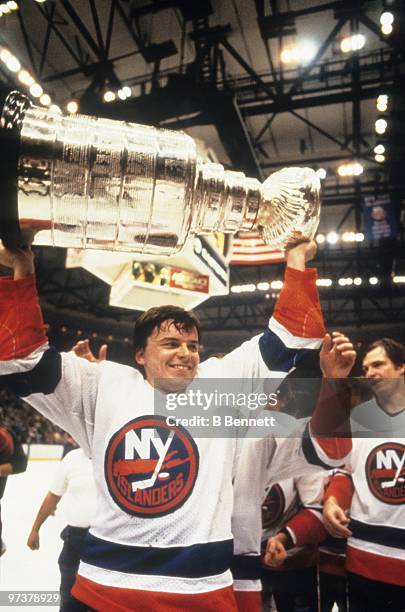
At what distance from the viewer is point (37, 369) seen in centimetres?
116

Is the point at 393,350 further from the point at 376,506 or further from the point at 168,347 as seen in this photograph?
the point at 168,347

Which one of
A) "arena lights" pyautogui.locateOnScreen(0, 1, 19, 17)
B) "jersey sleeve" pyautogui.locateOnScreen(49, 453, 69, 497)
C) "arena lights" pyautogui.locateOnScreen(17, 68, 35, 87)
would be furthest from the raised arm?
"arena lights" pyautogui.locateOnScreen(17, 68, 35, 87)

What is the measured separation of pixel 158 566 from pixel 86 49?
605cm

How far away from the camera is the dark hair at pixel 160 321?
57.7 inches

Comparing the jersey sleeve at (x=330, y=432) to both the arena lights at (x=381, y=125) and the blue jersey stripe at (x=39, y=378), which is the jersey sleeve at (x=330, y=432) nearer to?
the blue jersey stripe at (x=39, y=378)

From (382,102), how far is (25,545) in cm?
569

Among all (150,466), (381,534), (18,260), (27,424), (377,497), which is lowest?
(27,424)

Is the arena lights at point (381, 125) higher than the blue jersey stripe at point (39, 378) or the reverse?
higher

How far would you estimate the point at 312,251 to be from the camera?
1.24m

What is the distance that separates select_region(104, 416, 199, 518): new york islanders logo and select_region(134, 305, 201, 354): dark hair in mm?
289

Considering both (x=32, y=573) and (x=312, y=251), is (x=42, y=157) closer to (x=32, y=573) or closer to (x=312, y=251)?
(x=312, y=251)

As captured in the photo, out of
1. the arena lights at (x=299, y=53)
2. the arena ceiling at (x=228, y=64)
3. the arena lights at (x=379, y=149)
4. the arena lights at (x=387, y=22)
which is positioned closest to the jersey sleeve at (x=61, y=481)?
the arena ceiling at (x=228, y=64)

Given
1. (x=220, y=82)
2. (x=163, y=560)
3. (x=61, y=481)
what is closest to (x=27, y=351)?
(x=163, y=560)

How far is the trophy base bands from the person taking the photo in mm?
1532
